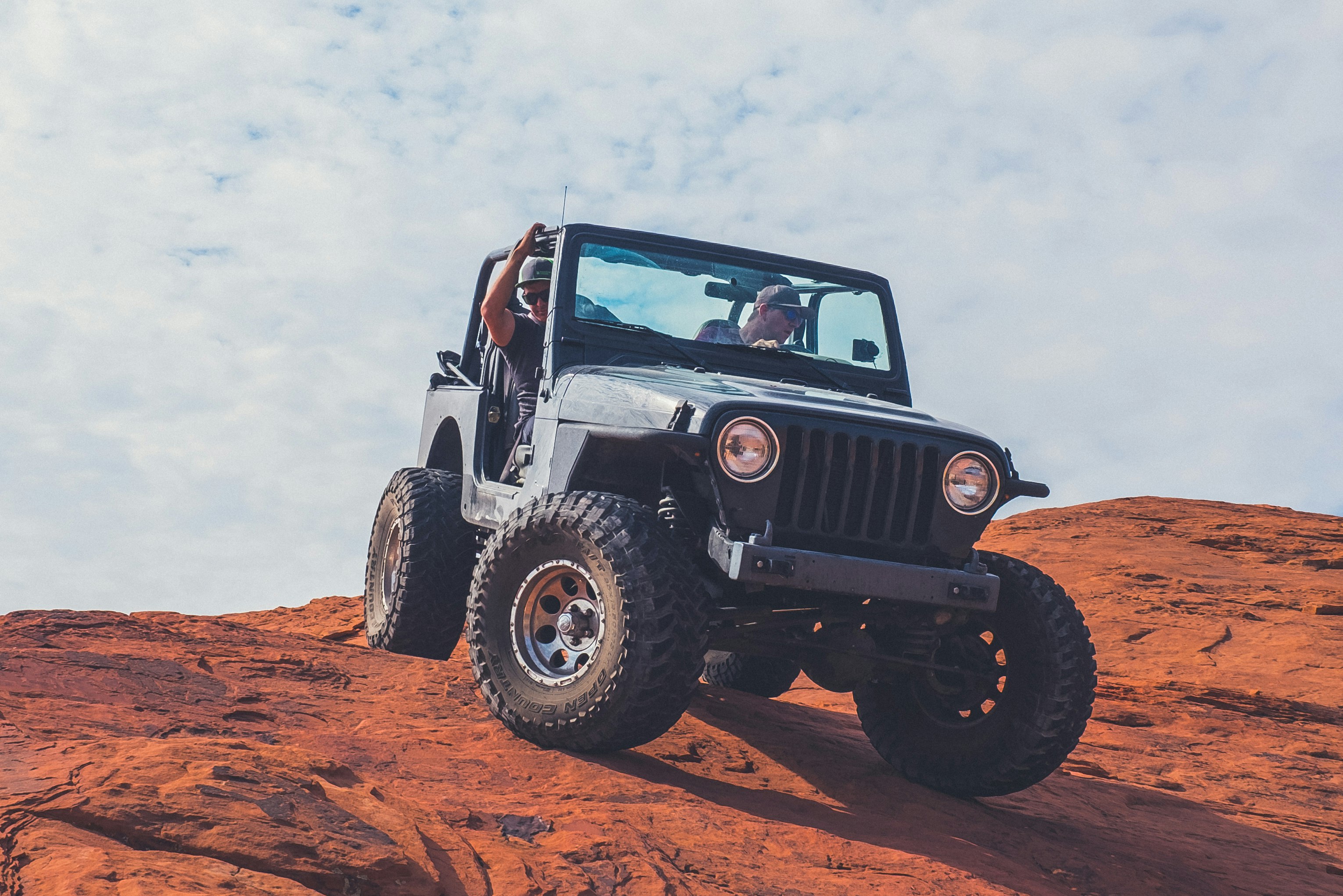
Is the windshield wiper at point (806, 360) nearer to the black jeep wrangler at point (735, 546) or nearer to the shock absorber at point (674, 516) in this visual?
the black jeep wrangler at point (735, 546)

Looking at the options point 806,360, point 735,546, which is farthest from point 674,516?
point 806,360

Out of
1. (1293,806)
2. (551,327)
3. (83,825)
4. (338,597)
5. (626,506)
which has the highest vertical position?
(551,327)

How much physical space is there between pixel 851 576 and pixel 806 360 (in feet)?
5.91

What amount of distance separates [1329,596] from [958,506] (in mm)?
9630

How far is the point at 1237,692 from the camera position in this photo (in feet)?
27.6

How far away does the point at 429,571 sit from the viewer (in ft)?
21.3

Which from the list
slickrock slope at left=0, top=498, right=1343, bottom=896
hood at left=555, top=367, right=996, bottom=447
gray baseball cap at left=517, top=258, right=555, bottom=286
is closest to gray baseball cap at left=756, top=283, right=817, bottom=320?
hood at left=555, top=367, right=996, bottom=447

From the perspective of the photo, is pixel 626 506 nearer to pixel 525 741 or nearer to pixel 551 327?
pixel 525 741

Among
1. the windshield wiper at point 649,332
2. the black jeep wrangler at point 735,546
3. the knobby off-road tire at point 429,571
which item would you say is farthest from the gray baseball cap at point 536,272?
the knobby off-road tire at point 429,571

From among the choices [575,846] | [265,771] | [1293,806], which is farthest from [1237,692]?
[265,771]

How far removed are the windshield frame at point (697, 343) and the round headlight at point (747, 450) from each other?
4.09 feet

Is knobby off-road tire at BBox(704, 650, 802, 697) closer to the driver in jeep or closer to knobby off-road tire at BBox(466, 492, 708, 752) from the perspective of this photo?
the driver in jeep

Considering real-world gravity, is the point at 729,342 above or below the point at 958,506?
above

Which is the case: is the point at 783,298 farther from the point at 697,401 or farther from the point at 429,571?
the point at 429,571
